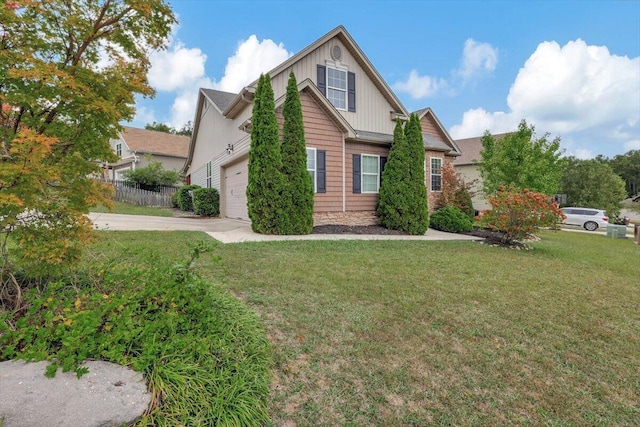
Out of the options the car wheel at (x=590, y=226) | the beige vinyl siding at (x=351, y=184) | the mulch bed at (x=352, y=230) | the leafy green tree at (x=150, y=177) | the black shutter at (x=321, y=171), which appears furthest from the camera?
the car wheel at (x=590, y=226)

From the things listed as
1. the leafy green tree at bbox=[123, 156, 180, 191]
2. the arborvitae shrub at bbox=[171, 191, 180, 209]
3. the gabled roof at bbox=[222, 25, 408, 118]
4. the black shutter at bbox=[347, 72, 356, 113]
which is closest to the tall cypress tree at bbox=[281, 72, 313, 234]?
the gabled roof at bbox=[222, 25, 408, 118]

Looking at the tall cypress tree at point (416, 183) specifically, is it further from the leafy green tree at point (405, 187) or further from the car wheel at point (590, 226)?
the car wheel at point (590, 226)

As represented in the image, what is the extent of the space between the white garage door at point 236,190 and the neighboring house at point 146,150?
14.0 meters

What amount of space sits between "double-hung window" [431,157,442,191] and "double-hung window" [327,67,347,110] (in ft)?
17.8

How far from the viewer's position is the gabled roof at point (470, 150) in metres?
27.9

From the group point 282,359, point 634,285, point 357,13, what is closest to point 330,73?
point 357,13

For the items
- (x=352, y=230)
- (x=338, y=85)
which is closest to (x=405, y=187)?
(x=352, y=230)

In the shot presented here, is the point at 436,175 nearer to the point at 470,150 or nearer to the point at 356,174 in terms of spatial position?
the point at 356,174

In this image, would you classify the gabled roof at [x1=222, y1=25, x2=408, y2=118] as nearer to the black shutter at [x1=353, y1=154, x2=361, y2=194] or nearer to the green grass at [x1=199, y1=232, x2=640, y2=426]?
the black shutter at [x1=353, y1=154, x2=361, y2=194]

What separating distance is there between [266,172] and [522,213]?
7637mm

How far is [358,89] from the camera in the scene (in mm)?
13531

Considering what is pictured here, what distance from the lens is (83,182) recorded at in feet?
9.28

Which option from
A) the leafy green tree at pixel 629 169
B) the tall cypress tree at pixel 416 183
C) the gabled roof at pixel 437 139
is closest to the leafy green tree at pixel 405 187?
the tall cypress tree at pixel 416 183

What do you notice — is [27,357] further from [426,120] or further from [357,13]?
[426,120]
